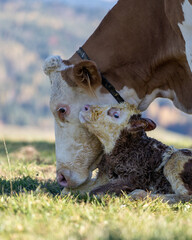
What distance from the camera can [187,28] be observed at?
4184 millimetres

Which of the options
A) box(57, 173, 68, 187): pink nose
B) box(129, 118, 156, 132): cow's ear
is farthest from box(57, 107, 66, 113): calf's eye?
box(129, 118, 156, 132): cow's ear

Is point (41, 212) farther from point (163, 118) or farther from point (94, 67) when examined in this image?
point (163, 118)

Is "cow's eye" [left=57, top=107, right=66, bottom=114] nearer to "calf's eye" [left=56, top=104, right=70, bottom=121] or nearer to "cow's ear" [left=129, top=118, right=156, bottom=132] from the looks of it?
"calf's eye" [left=56, top=104, right=70, bottom=121]

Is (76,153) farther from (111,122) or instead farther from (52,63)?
(52,63)

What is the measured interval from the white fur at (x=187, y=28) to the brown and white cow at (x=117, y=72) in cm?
17

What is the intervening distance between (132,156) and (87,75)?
3.41 feet

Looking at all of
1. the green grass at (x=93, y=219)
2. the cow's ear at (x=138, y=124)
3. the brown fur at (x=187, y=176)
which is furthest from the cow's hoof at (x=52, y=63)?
the brown fur at (x=187, y=176)

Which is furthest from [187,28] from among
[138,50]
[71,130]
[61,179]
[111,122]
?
[61,179]

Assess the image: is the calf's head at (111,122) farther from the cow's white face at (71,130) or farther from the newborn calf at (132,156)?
the cow's white face at (71,130)

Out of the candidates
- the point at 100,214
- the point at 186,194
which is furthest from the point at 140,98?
the point at 100,214

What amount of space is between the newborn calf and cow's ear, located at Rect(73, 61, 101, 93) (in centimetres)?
29

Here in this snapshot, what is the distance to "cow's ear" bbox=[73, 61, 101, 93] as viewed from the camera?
4359 mm

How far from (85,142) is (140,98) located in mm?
839

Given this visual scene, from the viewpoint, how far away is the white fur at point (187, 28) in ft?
13.4
